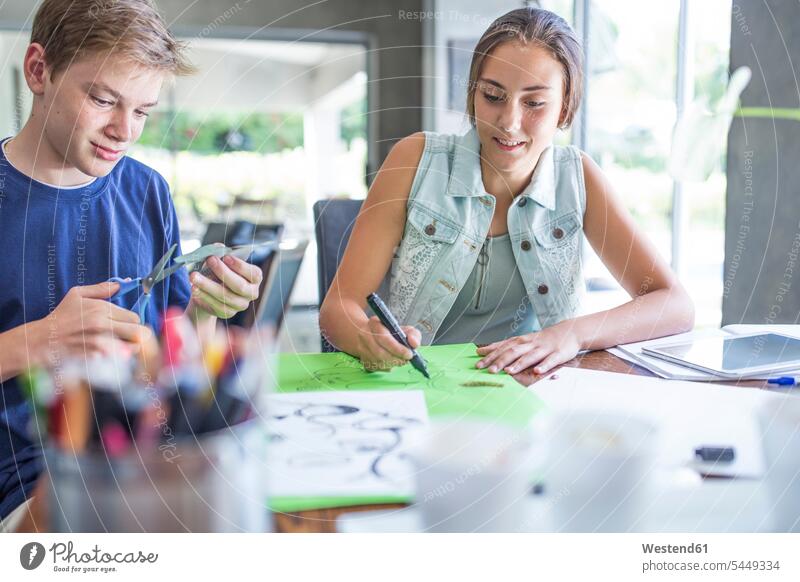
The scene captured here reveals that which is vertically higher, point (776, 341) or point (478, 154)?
point (478, 154)

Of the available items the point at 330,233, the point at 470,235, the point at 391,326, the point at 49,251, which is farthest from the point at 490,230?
the point at 49,251

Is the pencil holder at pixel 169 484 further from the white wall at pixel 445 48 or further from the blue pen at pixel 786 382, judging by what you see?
the white wall at pixel 445 48

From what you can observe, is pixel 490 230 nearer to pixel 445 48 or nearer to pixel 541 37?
pixel 541 37

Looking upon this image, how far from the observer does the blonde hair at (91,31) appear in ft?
1.75

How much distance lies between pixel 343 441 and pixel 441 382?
155mm

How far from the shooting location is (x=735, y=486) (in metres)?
0.46

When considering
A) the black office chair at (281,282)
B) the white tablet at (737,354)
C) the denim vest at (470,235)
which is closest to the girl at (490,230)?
the denim vest at (470,235)

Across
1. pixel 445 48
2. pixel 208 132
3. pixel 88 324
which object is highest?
pixel 445 48

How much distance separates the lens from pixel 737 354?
2.21 feet

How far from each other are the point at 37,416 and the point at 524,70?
0.57 m

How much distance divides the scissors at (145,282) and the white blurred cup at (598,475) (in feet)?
1.09

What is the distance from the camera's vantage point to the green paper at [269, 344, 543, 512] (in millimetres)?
542
